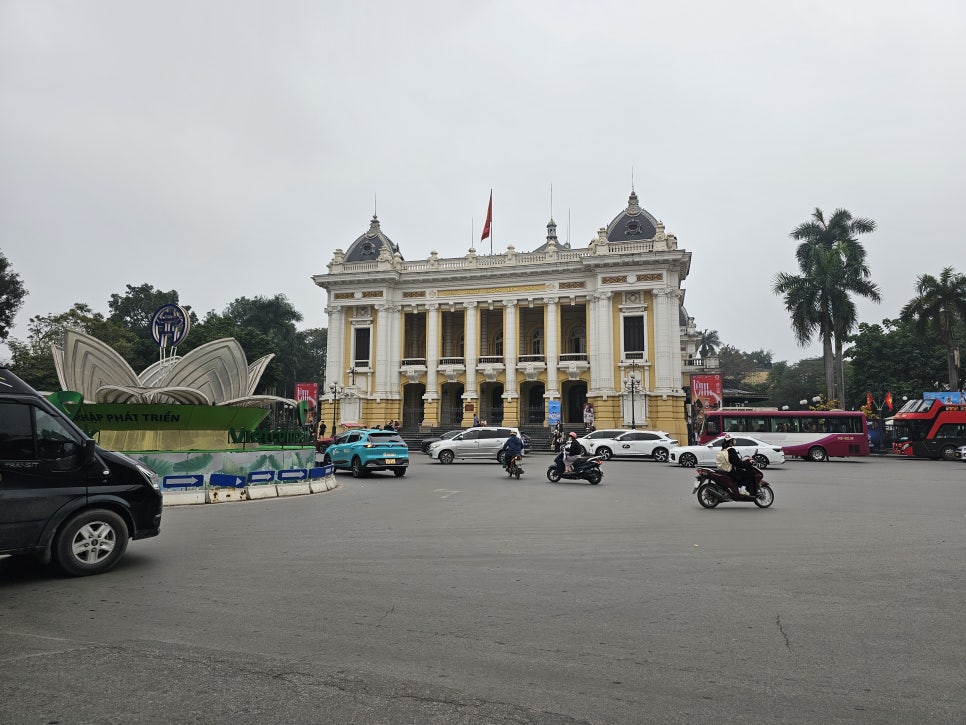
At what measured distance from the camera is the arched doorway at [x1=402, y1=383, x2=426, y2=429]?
152 feet

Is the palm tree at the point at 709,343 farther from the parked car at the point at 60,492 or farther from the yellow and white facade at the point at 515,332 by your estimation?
the parked car at the point at 60,492

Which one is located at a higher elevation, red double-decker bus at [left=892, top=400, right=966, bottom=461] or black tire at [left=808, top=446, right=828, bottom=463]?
red double-decker bus at [left=892, top=400, right=966, bottom=461]

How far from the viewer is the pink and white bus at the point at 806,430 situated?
96.5 feet

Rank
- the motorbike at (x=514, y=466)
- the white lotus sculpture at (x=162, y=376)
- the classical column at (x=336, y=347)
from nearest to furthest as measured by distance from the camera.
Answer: the white lotus sculpture at (x=162, y=376) < the motorbike at (x=514, y=466) < the classical column at (x=336, y=347)

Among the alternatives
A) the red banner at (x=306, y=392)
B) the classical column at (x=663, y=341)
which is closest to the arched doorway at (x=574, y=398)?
the classical column at (x=663, y=341)

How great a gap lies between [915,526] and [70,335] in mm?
18438

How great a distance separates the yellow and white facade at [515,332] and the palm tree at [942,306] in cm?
1359

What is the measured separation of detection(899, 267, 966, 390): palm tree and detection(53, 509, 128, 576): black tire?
1701 inches

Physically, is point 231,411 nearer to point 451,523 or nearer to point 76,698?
point 451,523

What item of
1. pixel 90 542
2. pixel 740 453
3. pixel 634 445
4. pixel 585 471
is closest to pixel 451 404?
pixel 634 445

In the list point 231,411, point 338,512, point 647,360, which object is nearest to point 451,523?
point 338,512

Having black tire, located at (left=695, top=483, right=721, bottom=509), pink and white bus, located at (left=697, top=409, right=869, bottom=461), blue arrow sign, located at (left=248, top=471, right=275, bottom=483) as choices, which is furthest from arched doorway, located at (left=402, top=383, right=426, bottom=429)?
black tire, located at (left=695, top=483, right=721, bottom=509)

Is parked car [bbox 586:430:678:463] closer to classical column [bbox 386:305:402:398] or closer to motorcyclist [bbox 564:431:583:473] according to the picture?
motorcyclist [bbox 564:431:583:473]

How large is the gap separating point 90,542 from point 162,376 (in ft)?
42.2
